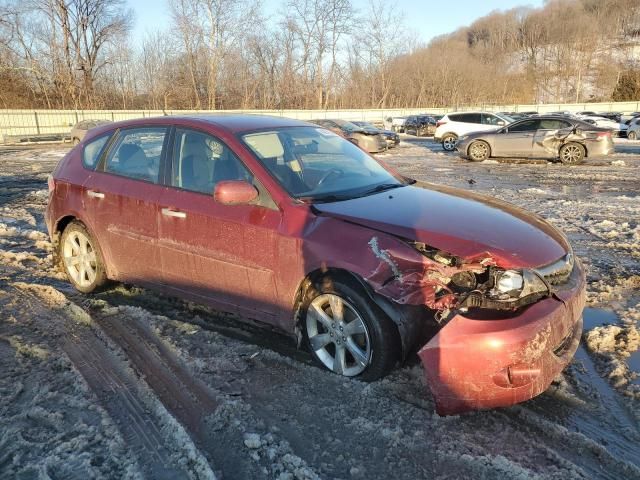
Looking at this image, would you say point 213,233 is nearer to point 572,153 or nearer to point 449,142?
point 572,153

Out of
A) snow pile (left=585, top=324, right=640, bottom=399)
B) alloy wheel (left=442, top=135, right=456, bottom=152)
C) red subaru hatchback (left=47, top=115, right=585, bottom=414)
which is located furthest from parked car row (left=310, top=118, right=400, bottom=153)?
snow pile (left=585, top=324, right=640, bottom=399)

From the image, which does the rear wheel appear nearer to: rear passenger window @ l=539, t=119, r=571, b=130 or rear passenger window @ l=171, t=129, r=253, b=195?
rear passenger window @ l=539, t=119, r=571, b=130

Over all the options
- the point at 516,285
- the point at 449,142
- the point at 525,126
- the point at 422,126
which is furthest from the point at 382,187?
the point at 422,126

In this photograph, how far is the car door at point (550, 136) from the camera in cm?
1639

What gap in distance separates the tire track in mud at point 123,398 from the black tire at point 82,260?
362 mm

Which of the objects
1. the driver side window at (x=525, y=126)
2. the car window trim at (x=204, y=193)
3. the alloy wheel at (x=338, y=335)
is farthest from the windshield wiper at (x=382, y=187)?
the driver side window at (x=525, y=126)

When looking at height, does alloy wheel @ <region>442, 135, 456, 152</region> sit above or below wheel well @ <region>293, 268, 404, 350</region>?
below

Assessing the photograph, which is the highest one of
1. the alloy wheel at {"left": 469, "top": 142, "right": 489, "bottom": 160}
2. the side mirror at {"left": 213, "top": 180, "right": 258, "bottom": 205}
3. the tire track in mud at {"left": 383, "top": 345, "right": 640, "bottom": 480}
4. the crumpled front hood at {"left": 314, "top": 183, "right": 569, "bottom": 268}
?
the side mirror at {"left": 213, "top": 180, "right": 258, "bottom": 205}

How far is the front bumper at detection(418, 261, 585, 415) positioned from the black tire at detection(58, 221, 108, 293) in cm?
330

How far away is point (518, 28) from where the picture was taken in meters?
106

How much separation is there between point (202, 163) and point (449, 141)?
20.5 meters

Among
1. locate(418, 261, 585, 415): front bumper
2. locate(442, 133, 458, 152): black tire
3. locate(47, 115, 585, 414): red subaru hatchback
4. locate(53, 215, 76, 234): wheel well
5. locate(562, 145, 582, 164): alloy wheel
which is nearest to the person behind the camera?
locate(418, 261, 585, 415): front bumper

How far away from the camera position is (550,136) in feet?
54.2

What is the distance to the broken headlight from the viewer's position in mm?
2871
